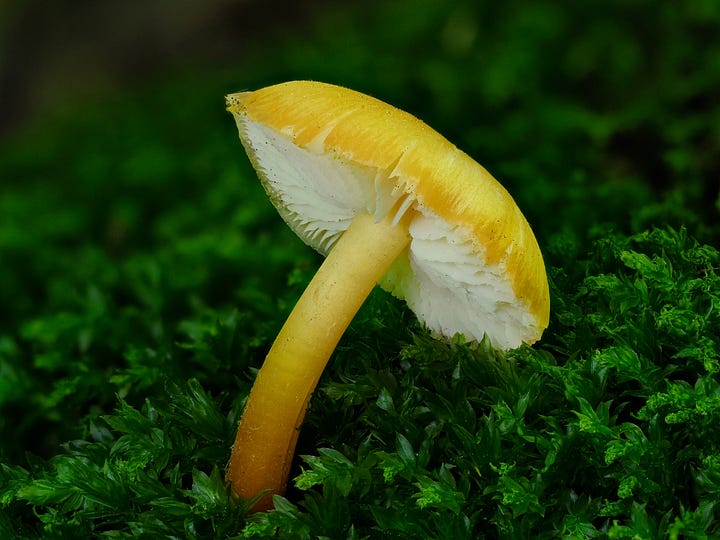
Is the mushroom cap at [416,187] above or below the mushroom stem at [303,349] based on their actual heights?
above

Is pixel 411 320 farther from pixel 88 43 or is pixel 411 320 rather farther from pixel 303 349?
pixel 88 43

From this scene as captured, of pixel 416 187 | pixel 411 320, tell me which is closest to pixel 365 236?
pixel 416 187

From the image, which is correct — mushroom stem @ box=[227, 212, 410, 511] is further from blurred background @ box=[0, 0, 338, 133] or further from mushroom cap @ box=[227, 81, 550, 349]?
blurred background @ box=[0, 0, 338, 133]

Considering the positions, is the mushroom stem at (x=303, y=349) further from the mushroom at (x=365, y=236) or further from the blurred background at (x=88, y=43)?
the blurred background at (x=88, y=43)

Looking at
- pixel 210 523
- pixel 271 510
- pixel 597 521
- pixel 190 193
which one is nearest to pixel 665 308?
pixel 597 521

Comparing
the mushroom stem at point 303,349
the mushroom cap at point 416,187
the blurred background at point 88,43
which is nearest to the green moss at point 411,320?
the mushroom stem at point 303,349

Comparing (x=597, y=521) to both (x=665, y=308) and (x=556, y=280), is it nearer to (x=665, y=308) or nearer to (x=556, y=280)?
(x=665, y=308)

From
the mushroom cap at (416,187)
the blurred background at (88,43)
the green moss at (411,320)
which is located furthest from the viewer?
the blurred background at (88,43)
